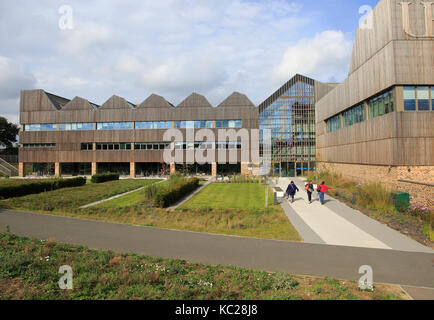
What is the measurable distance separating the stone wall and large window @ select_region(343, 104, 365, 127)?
4357 mm

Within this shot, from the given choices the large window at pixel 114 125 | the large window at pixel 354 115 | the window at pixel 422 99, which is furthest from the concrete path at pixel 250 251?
the large window at pixel 114 125

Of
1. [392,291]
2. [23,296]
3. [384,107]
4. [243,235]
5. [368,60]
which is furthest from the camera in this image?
Answer: [368,60]

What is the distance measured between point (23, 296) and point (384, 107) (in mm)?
22176

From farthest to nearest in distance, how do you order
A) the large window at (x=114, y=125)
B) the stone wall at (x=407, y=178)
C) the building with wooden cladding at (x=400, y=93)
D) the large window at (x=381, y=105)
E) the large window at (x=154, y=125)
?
the large window at (x=114, y=125) < the large window at (x=154, y=125) < the large window at (x=381, y=105) < the building with wooden cladding at (x=400, y=93) < the stone wall at (x=407, y=178)

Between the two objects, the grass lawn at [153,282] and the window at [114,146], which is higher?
the window at [114,146]

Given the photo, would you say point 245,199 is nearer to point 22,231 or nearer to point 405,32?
point 22,231

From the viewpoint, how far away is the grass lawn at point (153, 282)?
504 centimetres

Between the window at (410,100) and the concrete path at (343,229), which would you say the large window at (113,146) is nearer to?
the concrete path at (343,229)

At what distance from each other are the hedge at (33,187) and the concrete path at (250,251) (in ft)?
34.2

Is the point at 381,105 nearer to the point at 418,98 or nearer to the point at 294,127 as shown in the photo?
the point at 418,98

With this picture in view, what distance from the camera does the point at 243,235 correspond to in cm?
961

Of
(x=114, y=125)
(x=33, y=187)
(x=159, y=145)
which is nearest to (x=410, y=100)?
(x=33, y=187)

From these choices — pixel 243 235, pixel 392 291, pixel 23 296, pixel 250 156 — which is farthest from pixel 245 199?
pixel 250 156
